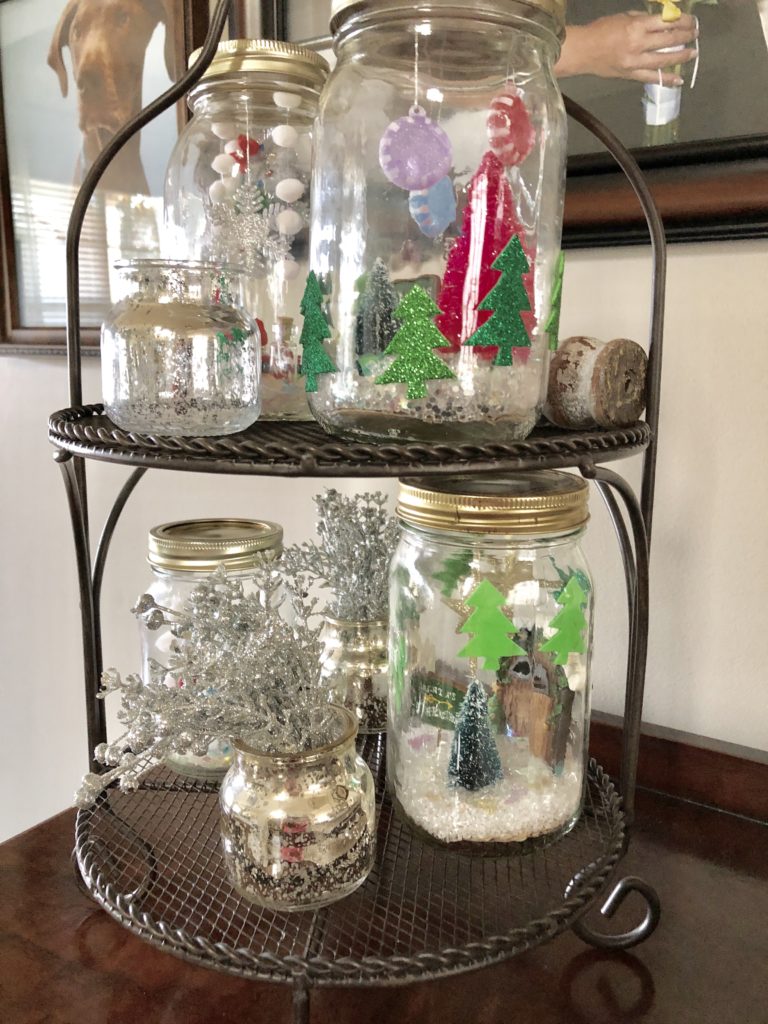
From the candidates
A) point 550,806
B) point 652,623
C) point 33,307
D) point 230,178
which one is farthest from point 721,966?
point 33,307

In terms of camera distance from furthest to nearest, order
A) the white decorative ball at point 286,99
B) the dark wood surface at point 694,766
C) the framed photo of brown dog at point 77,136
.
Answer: the framed photo of brown dog at point 77,136, the dark wood surface at point 694,766, the white decorative ball at point 286,99

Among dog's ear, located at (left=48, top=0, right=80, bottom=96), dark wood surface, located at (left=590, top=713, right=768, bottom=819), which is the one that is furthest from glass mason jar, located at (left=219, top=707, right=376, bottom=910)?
dog's ear, located at (left=48, top=0, right=80, bottom=96)

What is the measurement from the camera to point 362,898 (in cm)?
57

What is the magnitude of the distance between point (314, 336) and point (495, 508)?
0.16 metres

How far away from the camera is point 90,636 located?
62cm

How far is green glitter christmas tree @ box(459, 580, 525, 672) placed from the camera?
526 millimetres

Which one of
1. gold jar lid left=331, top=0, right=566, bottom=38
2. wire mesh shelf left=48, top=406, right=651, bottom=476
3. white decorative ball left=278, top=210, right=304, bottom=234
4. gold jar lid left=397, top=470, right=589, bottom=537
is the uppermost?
gold jar lid left=331, top=0, right=566, bottom=38

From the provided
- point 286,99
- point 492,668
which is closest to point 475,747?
point 492,668

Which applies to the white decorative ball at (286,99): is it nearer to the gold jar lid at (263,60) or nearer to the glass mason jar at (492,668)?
the gold jar lid at (263,60)

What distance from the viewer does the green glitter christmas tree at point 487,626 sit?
20.7 inches

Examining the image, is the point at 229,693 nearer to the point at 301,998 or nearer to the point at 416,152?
the point at 301,998

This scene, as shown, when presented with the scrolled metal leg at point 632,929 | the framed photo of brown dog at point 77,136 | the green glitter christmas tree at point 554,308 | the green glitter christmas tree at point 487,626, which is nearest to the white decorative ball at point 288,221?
the green glitter christmas tree at point 554,308

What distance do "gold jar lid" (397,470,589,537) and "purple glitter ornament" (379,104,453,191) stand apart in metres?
0.19

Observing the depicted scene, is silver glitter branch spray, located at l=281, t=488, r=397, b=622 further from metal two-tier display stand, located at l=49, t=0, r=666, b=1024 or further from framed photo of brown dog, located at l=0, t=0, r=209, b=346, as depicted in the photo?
framed photo of brown dog, located at l=0, t=0, r=209, b=346
